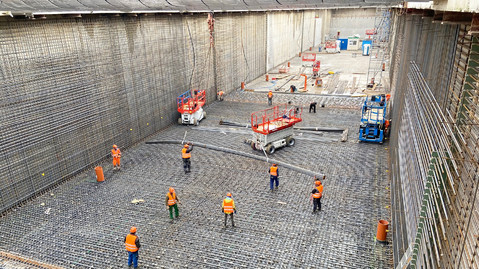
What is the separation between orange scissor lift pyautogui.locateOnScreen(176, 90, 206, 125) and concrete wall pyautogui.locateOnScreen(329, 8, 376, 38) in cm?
4436

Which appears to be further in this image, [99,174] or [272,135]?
[272,135]

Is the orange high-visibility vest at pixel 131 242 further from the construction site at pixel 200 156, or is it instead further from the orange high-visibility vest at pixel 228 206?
the orange high-visibility vest at pixel 228 206

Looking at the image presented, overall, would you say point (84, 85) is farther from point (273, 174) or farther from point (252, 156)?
point (273, 174)

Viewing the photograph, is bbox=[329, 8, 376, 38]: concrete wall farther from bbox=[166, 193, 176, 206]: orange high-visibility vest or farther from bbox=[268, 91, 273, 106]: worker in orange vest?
bbox=[166, 193, 176, 206]: orange high-visibility vest

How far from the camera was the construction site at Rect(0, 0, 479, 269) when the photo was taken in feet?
16.0

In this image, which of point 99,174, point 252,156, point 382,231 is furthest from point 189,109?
point 382,231

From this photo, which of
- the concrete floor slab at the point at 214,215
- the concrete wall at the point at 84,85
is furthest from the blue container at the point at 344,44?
the concrete floor slab at the point at 214,215

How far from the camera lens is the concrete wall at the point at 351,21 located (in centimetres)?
5466

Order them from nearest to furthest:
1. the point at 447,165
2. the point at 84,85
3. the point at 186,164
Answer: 1. the point at 447,165
2. the point at 186,164
3. the point at 84,85

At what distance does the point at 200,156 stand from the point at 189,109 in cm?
417

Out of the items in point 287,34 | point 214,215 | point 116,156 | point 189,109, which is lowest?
point 214,215

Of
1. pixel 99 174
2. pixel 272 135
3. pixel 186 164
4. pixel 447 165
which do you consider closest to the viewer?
pixel 447 165

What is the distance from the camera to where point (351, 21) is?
5597 centimetres

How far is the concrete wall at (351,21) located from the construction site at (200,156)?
40.9m
